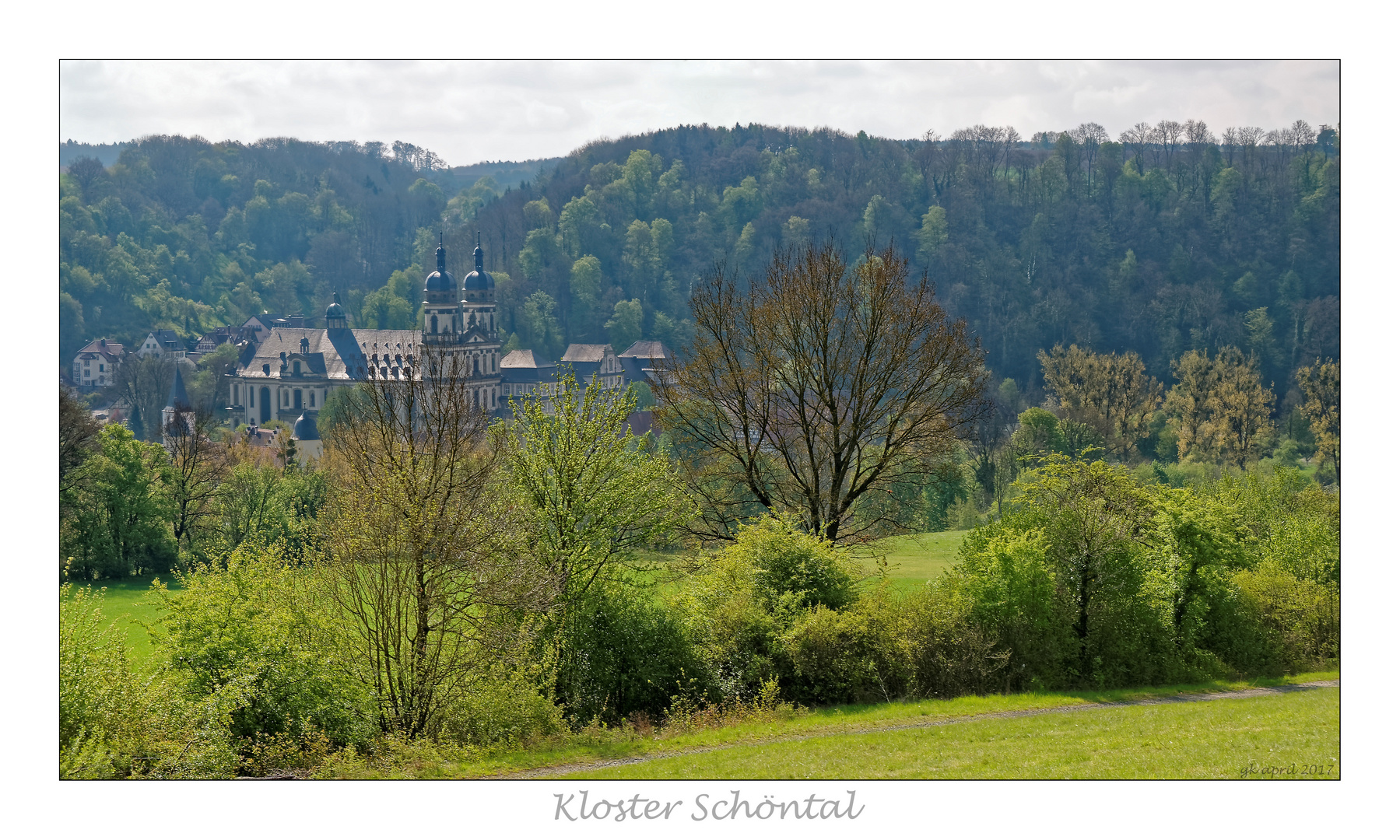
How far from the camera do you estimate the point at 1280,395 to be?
77438mm

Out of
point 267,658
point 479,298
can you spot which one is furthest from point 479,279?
point 267,658

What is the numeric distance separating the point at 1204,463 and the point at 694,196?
315ft

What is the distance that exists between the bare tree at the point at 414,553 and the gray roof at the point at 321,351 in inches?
4079

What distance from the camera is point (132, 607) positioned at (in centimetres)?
2880

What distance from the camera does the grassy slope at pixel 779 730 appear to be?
46.1 feet

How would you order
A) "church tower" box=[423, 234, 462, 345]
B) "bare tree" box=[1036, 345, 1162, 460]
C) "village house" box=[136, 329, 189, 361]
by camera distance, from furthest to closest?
"church tower" box=[423, 234, 462, 345]
"village house" box=[136, 329, 189, 361]
"bare tree" box=[1036, 345, 1162, 460]

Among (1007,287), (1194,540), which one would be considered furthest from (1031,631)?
(1007,287)

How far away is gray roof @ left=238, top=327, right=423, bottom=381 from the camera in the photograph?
11838cm

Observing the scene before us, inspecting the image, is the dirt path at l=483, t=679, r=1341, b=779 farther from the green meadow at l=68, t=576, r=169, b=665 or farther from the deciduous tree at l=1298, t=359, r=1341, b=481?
the deciduous tree at l=1298, t=359, r=1341, b=481

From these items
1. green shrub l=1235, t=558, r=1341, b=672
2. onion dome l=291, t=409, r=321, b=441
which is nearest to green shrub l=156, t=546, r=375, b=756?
green shrub l=1235, t=558, r=1341, b=672

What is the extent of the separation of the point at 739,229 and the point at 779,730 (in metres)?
123

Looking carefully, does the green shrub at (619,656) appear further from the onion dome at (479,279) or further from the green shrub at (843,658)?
the onion dome at (479,279)

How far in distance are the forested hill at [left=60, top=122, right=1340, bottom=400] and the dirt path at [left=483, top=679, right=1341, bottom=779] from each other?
195ft

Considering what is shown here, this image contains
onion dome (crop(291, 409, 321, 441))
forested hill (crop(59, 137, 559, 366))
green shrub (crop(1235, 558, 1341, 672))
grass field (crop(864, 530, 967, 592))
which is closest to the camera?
green shrub (crop(1235, 558, 1341, 672))
